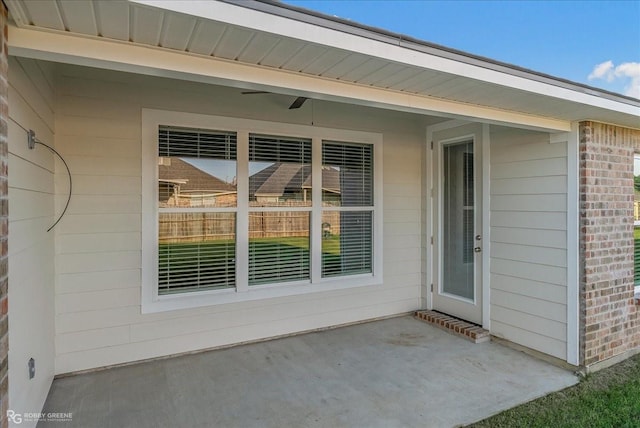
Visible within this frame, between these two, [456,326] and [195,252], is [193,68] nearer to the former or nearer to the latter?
[195,252]

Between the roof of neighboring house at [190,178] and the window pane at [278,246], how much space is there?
496 mm

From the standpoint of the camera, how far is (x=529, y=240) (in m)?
3.89

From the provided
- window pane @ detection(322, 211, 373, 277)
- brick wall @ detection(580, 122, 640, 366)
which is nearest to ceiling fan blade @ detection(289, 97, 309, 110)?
window pane @ detection(322, 211, 373, 277)

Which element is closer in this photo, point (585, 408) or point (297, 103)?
point (585, 408)

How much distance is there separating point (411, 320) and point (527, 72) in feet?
10.8

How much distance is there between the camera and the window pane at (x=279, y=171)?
→ 421 centimetres

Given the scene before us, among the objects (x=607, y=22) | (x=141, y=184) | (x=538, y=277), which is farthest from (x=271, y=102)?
(x=607, y=22)

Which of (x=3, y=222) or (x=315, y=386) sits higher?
(x=3, y=222)

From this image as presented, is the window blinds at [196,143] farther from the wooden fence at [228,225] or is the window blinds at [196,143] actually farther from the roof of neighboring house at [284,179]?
the wooden fence at [228,225]

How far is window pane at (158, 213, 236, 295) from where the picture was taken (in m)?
3.77

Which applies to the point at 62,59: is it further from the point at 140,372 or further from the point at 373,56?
the point at 140,372

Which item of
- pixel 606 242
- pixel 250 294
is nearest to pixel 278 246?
pixel 250 294

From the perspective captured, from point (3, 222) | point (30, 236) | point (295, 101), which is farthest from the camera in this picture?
point (295, 101)

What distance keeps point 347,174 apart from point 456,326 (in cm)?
228
